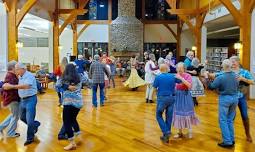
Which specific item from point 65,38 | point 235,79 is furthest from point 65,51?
point 235,79

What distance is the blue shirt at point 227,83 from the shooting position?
489 centimetres

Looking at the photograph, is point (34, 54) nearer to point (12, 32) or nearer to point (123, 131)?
point (12, 32)

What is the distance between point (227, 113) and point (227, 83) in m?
0.47

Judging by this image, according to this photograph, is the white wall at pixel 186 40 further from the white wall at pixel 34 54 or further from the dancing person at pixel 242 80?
the dancing person at pixel 242 80

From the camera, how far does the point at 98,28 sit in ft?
73.2

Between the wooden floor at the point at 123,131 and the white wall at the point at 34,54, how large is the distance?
11906 millimetres

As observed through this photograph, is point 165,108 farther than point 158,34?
No

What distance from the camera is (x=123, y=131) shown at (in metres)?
6.09

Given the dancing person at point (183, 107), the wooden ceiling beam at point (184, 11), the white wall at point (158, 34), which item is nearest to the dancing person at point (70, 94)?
the dancing person at point (183, 107)

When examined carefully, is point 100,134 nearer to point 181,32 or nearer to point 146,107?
point 146,107

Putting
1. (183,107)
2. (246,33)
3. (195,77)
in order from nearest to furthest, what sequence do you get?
(183,107), (195,77), (246,33)

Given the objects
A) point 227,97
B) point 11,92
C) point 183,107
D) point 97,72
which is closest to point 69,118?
point 11,92

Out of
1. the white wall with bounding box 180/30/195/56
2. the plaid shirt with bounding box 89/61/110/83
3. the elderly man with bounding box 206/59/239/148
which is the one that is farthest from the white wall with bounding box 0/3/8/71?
the white wall with bounding box 180/30/195/56

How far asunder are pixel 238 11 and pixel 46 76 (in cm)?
692
